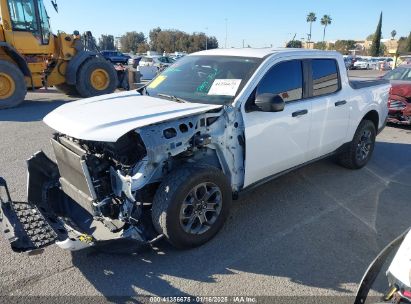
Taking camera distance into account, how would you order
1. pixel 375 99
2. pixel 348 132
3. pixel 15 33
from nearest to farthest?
pixel 348 132, pixel 375 99, pixel 15 33

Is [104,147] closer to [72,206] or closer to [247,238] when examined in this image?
[72,206]

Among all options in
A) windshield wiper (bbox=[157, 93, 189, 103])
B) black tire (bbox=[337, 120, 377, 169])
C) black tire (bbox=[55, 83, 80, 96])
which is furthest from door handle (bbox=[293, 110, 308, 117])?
black tire (bbox=[55, 83, 80, 96])

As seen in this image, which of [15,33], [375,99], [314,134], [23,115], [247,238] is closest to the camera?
[247,238]

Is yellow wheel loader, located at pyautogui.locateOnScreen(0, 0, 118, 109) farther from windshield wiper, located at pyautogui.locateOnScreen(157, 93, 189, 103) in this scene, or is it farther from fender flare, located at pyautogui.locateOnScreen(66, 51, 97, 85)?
windshield wiper, located at pyautogui.locateOnScreen(157, 93, 189, 103)

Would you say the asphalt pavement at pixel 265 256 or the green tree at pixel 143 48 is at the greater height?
the green tree at pixel 143 48

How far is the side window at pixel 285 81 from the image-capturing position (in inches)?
153

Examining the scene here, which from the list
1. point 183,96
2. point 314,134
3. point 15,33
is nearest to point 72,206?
point 183,96

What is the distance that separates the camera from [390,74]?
10.3 metres

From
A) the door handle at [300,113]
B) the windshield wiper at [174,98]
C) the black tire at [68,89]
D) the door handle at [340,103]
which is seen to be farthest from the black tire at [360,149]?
the black tire at [68,89]

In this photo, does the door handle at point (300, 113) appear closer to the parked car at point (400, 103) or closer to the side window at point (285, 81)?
the side window at point (285, 81)

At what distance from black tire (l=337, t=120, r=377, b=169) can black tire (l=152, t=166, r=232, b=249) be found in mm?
2950

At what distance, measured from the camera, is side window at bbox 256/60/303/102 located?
3884mm

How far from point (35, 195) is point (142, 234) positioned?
143 cm

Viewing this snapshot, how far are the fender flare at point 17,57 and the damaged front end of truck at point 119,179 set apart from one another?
8888 millimetres
